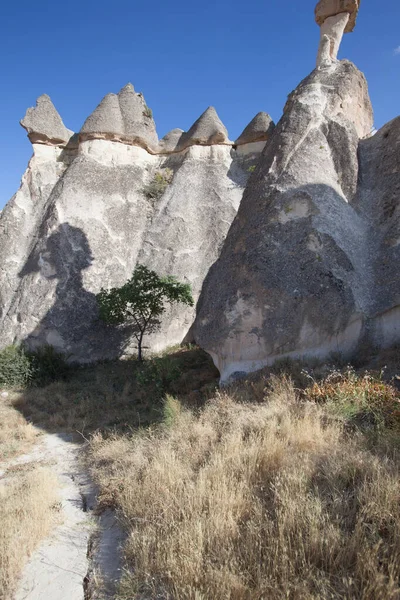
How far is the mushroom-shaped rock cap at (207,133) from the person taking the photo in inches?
539

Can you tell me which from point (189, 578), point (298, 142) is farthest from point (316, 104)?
point (189, 578)

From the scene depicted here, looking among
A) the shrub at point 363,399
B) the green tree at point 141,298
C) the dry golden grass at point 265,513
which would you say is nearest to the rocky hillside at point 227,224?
the green tree at point 141,298

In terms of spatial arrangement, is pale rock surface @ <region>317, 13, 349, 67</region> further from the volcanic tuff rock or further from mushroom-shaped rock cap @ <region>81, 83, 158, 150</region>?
mushroom-shaped rock cap @ <region>81, 83, 158, 150</region>

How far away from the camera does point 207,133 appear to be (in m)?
13.7

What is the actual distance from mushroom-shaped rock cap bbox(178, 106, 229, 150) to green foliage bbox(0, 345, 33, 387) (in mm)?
9586

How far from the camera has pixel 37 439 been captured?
5895 mm

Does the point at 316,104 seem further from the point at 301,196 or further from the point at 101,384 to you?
the point at 101,384

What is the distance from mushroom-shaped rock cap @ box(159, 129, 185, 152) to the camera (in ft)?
47.0

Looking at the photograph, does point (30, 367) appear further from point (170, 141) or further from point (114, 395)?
point (170, 141)

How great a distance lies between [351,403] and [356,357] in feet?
5.49

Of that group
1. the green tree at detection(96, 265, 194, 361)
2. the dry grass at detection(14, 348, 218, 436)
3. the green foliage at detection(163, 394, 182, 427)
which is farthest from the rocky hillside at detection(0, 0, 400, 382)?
the dry grass at detection(14, 348, 218, 436)

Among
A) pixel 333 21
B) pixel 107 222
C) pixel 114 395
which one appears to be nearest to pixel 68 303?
pixel 107 222

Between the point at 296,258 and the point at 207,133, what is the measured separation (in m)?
9.89

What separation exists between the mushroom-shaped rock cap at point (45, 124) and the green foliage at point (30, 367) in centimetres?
785
